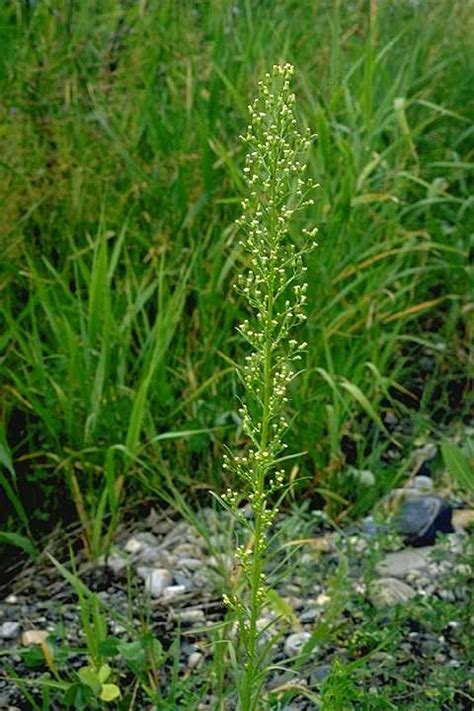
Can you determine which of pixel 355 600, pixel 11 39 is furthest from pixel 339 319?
pixel 11 39

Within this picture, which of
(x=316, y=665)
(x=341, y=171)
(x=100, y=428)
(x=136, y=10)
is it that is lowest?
(x=316, y=665)

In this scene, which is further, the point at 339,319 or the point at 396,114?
the point at 396,114

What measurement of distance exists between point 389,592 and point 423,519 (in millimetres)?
315

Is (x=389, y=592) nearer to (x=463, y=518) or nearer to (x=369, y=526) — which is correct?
(x=369, y=526)

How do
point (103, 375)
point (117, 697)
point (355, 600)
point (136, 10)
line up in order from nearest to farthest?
1. point (117, 697)
2. point (355, 600)
3. point (103, 375)
4. point (136, 10)

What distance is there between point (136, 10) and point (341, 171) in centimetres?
80

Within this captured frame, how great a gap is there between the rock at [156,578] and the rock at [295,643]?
1.06 ft

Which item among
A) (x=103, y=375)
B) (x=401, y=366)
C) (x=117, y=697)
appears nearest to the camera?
(x=117, y=697)

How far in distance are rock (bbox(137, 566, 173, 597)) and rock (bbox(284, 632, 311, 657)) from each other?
0.32 m

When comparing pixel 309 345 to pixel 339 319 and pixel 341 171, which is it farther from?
pixel 341 171

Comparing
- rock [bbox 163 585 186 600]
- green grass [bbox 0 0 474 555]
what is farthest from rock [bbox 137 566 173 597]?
green grass [bbox 0 0 474 555]

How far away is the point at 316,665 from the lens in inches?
103

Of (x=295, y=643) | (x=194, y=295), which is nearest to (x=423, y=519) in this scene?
(x=295, y=643)

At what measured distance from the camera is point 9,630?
2758 millimetres
